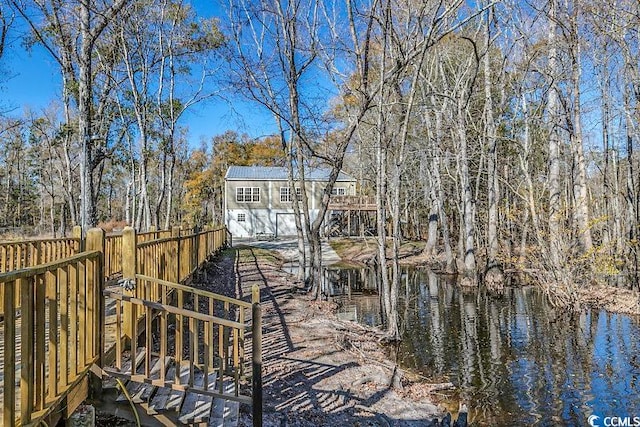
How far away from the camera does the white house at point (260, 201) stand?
3553cm

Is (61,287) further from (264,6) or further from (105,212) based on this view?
(105,212)

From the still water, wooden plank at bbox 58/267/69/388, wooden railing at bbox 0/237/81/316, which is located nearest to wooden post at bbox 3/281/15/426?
wooden plank at bbox 58/267/69/388

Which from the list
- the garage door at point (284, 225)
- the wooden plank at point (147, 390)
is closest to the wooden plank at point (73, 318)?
the wooden plank at point (147, 390)

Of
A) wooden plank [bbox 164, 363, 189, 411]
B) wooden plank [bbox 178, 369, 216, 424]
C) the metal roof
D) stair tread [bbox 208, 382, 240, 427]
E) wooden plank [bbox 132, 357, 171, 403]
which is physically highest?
the metal roof

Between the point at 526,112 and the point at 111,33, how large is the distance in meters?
15.5

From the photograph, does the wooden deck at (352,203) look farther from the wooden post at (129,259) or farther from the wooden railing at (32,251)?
the wooden post at (129,259)

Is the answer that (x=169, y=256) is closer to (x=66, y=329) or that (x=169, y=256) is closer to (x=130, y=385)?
(x=130, y=385)

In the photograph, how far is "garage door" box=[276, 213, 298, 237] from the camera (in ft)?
119

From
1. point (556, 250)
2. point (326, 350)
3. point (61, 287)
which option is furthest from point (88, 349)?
point (556, 250)

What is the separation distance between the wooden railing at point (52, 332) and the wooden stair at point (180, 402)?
45 centimetres

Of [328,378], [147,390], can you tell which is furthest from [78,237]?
[147,390]

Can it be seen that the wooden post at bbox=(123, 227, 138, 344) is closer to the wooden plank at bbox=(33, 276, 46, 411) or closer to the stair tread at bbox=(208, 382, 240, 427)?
the stair tread at bbox=(208, 382, 240, 427)

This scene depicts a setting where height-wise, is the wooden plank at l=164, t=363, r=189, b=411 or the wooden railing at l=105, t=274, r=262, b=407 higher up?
the wooden railing at l=105, t=274, r=262, b=407

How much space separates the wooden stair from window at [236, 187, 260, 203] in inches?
1240
